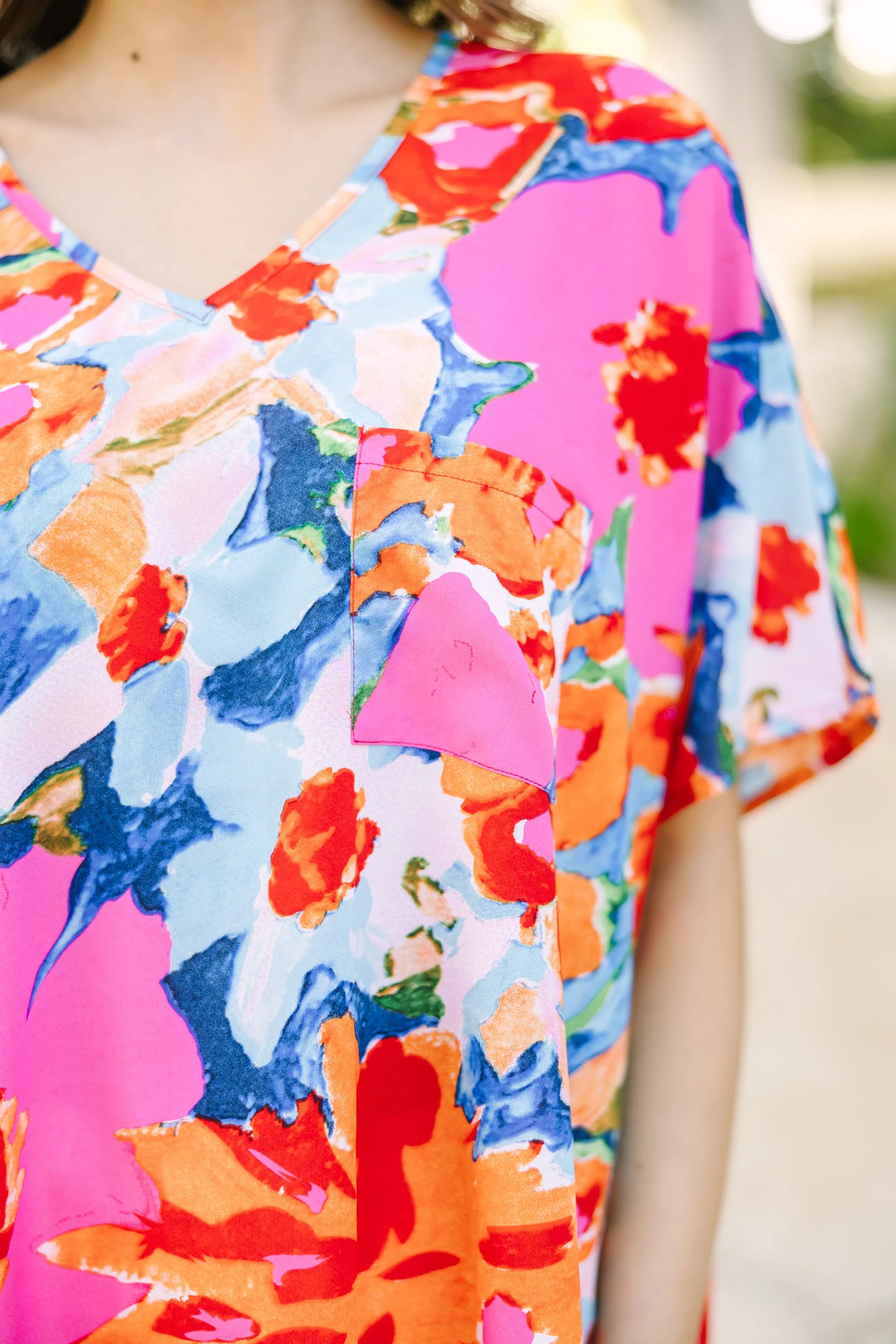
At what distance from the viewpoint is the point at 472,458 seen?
649mm

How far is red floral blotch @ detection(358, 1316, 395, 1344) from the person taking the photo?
2.25ft

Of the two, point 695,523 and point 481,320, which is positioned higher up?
point 481,320

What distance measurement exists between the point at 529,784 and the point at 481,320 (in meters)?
0.27

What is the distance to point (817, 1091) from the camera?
253cm

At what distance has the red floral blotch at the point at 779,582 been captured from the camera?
0.81 m

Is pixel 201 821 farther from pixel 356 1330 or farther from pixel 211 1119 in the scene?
pixel 356 1330

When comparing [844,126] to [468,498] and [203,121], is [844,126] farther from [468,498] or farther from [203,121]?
[468,498]

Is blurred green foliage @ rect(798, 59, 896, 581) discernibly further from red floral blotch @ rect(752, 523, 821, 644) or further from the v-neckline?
the v-neckline

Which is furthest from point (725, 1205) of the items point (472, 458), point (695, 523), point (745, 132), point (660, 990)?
point (745, 132)

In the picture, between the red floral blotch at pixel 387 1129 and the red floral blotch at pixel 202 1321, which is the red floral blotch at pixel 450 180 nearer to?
the red floral blotch at pixel 387 1129

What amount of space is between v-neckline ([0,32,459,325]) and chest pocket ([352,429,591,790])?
133 millimetres

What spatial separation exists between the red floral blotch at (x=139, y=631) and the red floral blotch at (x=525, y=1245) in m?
0.36

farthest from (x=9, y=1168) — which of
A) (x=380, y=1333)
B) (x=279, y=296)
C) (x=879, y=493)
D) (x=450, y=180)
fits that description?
(x=879, y=493)

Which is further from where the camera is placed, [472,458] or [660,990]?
[660,990]
